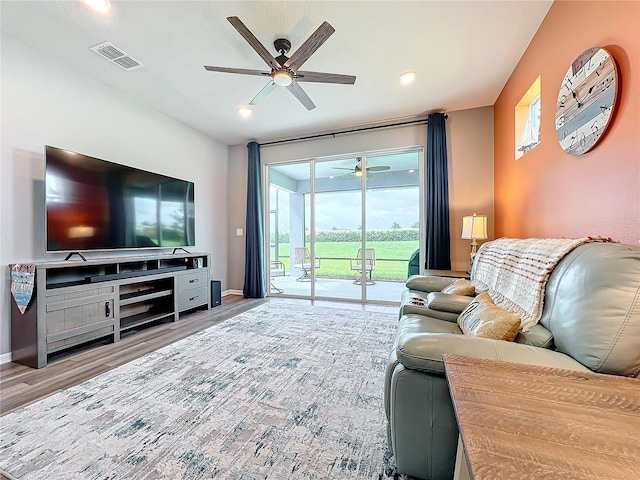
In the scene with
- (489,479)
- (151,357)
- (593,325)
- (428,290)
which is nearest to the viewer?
(489,479)

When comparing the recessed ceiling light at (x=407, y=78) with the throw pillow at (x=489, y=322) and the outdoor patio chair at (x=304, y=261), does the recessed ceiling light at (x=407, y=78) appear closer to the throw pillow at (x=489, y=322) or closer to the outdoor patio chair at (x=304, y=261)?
the throw pillow at (x=489, y=322)

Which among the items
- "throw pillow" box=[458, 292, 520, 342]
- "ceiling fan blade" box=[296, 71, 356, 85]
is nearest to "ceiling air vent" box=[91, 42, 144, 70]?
"ceiling fan blade" box=[296, 71, 356, 85]

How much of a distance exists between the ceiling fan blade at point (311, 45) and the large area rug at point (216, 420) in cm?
252

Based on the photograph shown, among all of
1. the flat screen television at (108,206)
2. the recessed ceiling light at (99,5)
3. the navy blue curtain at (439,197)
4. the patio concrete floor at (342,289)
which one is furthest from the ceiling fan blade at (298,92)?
the patio concrete floor at (342,289)

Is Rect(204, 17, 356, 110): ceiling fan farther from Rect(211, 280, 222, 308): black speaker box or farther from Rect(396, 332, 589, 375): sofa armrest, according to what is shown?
Rect(211, 280, 222, 308): black speaker box

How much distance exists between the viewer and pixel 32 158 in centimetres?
249

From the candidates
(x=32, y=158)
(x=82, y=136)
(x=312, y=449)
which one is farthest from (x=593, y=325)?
(x=82, y=136)

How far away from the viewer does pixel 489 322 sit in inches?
53.4

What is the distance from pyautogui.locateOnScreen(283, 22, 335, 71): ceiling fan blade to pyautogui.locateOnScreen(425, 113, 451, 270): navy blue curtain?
2.39m

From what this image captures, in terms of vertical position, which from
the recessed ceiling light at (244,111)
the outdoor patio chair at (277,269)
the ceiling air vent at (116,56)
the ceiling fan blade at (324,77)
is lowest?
the outdoor patio chair at (277,269)

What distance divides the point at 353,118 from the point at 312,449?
4004 millimetres

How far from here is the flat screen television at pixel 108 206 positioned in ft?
8.05

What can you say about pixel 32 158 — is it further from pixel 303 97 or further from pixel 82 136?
pixel 303 97

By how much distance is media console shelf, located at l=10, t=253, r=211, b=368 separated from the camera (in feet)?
7.15
